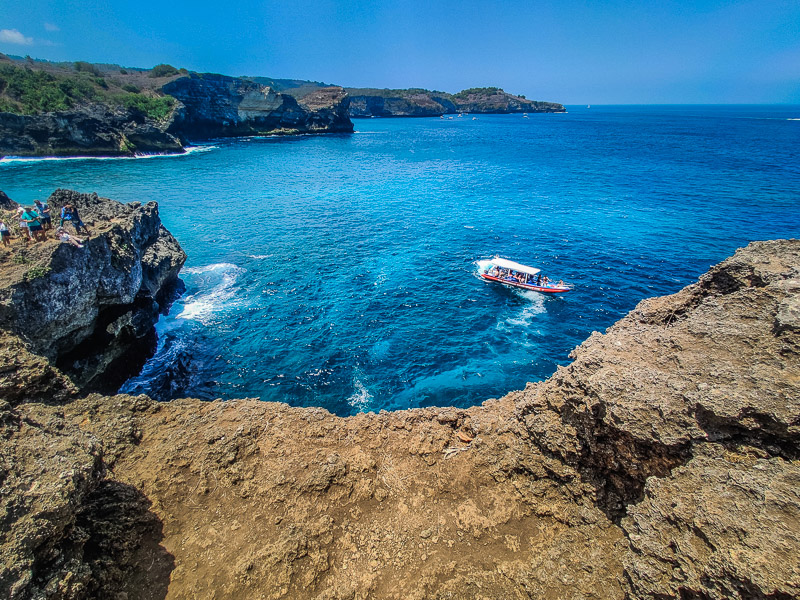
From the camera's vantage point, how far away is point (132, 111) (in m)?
101

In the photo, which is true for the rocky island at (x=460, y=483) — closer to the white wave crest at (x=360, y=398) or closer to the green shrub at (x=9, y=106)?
the white wave crest at (x=360, y=398)

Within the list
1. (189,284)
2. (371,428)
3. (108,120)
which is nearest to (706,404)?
(371,428)

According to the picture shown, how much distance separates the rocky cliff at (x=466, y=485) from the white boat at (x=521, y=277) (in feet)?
74.9

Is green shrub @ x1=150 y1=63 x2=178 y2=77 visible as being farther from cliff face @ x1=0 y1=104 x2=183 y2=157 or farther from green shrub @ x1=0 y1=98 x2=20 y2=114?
green shrub @ x1=0 y1=98 x2=20 y2=114

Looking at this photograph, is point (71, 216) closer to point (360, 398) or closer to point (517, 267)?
point (360, 398)

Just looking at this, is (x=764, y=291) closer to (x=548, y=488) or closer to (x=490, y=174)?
(x=548, y=488)

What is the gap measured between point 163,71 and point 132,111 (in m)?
65.3

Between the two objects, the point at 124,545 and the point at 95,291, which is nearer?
Answer: the point at 124,545

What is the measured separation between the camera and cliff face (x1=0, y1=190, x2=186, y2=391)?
15.4m

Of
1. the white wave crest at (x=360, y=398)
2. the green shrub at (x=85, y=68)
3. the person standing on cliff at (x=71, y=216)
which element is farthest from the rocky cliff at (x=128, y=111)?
the white wave crest at (x=360, y=398)

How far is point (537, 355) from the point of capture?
26.7 meters

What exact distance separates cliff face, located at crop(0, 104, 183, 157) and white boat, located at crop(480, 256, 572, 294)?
106652 millimetres

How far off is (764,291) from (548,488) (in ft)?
24.1

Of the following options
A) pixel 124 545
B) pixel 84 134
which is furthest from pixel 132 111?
pixel 124 545
